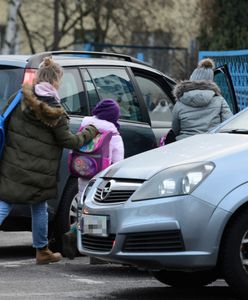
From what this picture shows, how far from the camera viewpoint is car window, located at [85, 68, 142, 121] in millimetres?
10203

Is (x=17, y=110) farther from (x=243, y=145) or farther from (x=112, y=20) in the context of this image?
(x=112, y=20)

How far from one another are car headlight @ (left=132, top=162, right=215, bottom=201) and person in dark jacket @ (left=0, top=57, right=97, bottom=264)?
1771 mm

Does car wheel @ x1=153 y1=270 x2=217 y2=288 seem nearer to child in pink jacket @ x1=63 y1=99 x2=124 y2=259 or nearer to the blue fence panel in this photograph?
child in pink jacket @ x1=63 y1=99 x2=124 y2=259

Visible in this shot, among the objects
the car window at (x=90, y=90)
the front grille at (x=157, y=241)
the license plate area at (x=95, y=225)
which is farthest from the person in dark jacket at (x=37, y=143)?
the front grille at (x=157, y=241)

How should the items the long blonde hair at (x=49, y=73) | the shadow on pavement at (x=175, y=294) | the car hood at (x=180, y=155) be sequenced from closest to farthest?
the car hood at (x=180, y=155) → the shadow on pavement at (x=175, y=294) → the long blonde hair at (x=49, y=73)

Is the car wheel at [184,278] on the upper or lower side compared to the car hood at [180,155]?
lower

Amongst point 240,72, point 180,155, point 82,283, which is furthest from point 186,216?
point 240,72

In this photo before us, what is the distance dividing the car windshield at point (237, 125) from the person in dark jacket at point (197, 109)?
1.71 meters

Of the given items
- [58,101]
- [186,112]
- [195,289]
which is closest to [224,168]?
[195,289]

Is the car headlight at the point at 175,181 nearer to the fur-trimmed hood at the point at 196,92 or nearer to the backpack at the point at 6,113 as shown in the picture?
the backpack at the point at 6,113

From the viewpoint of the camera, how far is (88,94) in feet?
33.0

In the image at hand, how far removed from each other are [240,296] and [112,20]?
28.0 metres

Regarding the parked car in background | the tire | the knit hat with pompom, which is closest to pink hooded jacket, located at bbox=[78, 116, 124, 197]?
the parked car in background

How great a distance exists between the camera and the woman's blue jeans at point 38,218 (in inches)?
357
